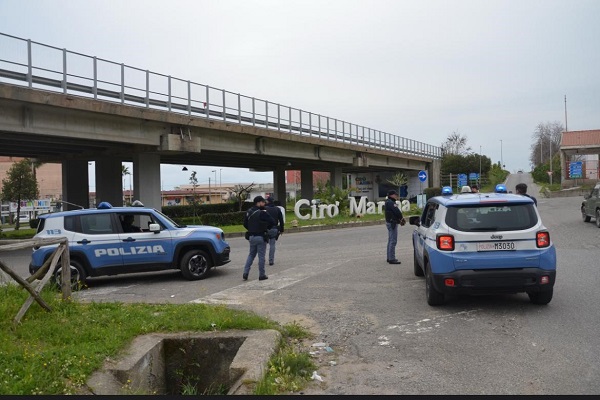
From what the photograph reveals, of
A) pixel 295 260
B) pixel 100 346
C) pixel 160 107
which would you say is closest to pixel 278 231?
pixel 295 260

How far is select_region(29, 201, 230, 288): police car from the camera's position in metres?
10.2

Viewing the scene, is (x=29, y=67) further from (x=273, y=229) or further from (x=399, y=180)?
(x=399, y=180)

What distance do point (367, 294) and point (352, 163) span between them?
127ft

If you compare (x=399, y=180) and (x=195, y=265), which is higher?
(x=399, y=180)

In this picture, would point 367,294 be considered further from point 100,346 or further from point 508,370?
point 100,346

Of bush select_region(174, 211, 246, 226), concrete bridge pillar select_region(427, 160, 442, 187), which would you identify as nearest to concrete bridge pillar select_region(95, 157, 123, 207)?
bush select_region(174, 211, 246, 226)

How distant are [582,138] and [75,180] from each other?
49.8m

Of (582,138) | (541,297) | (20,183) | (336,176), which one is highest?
(582,138)

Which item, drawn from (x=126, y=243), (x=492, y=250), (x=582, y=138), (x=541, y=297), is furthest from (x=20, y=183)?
(x=582, y=138)

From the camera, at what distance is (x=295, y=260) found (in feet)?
44.2

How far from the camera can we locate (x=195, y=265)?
1095 centimetres

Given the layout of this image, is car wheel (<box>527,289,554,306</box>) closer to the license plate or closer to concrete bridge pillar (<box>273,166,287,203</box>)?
the license plate

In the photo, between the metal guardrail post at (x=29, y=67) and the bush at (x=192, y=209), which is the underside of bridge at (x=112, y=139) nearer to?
the metal guardrail post at (x=29, y=67)

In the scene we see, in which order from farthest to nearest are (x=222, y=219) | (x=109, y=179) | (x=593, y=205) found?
(x=109, y=179), (x=222, y=219), (x=593, y=205)
